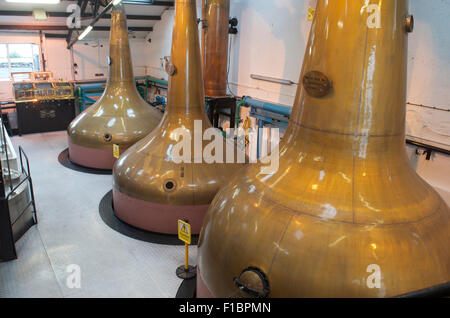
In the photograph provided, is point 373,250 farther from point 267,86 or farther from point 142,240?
point 267,86

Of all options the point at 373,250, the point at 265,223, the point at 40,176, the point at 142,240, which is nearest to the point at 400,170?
the point at 373,250

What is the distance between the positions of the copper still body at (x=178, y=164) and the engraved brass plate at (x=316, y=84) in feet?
9.89

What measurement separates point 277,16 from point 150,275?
6055mm

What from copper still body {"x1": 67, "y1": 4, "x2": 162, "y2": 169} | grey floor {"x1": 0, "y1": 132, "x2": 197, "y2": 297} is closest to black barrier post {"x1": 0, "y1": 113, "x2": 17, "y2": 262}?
grey floor {"x1": 0, "y1": 132, "x2": 197, "y2": 297}

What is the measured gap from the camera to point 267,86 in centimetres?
869

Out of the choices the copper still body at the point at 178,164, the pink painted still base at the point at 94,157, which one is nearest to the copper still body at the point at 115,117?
the pink painted still base at the point at 94,157

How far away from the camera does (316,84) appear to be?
8.91 feet

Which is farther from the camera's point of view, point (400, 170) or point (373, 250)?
point (400, 170)

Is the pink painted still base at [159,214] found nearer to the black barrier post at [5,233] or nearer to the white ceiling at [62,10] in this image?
the black barrier post at [5,233]

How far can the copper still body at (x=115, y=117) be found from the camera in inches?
326

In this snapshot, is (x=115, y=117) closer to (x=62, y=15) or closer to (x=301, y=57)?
(x=301, y=57)

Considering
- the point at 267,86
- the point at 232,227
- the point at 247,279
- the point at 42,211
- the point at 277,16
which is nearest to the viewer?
the point at 247,279

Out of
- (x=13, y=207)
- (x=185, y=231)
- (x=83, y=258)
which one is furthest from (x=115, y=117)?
(x=185, y=231)

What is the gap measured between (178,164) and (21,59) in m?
11.9
